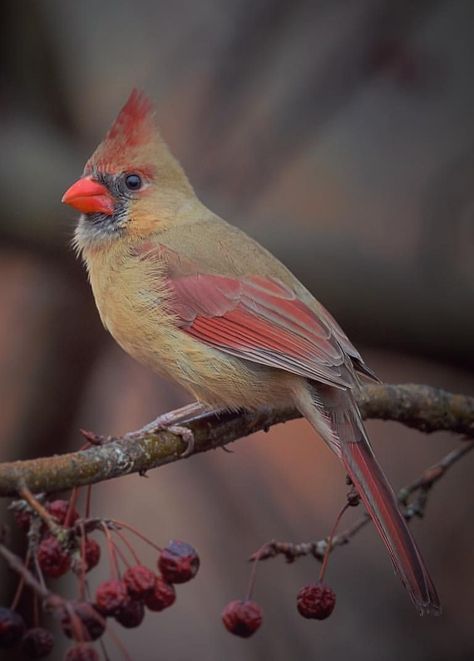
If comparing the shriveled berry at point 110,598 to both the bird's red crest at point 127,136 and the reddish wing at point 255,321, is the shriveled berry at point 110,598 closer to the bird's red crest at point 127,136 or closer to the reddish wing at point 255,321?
the reddish wing at point 255,321

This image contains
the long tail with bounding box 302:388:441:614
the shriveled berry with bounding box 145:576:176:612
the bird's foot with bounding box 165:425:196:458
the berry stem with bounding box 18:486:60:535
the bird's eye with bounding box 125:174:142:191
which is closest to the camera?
the berry stem with bounding box 18:486:60:535

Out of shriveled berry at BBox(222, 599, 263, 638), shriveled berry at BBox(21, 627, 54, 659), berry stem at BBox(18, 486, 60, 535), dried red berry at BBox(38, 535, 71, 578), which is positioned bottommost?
shriveled berry at BBox(222, 599, 263, 638)

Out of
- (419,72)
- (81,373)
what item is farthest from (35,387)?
(419,72)

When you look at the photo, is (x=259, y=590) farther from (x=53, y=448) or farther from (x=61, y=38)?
(x=61, y=38)

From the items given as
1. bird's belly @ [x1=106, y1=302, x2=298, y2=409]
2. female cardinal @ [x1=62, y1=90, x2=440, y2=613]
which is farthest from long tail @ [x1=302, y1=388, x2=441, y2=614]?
bird's belly @ [x1=106, y1=302, x2=298, y2=409]

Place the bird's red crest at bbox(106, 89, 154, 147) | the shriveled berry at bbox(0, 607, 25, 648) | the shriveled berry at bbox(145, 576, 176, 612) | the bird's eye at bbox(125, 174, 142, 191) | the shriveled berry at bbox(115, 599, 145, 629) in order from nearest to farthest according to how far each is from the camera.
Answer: the shriveled berry at bbox(0, 607, 25, 648)
the shriveled berry at bbox(115, 599, 145, 629)
the shriveled berry at bbox(145, 576, 176, 612)
the bird's red crest at bbox(106, 89, 154, 147)
the bird's eye at bbox(125, 174, 142, 191)

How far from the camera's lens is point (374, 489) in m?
2.60

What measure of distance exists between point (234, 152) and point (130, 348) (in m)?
1.89

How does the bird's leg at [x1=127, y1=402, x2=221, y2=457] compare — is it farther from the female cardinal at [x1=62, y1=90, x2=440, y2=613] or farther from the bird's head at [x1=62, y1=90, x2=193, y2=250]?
the bird's head at [x1=62, y1=90, x2=193, y2=250]

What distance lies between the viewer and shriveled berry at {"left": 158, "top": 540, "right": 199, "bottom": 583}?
86.2 inches

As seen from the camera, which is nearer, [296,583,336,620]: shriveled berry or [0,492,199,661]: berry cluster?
[0,492,199,661]: berry cluster

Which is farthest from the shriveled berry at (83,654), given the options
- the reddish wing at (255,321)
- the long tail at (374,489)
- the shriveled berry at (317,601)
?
the reddish wing at (255,321)

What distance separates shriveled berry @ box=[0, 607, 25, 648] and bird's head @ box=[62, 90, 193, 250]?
166cm

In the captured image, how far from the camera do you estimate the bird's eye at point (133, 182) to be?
3479 mm
